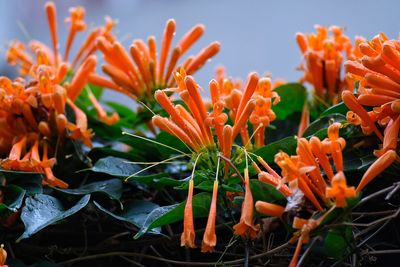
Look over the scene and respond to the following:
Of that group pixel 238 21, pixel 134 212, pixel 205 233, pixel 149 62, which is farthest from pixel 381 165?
pixel 238 21

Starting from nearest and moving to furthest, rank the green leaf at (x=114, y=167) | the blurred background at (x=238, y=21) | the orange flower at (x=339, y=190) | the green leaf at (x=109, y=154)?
the orange flower at (x=339, y=190), the green leaf at (x=114, y=167), the green leaf at (x=109, y=154), the blurred background at (x=238, y=21)

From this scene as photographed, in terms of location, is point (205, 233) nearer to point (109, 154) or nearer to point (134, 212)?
point (134, 212)

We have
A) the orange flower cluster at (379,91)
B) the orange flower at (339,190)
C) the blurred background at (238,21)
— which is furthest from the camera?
the blurred background at (238,21)

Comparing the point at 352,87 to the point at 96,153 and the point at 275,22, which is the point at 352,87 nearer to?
the point at 96,153

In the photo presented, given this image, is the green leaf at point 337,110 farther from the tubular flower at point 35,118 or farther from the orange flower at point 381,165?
the tubular flower at point 35,118

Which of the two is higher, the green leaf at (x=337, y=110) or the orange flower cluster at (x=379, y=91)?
the orange flower cluster at (x=379, y=91)

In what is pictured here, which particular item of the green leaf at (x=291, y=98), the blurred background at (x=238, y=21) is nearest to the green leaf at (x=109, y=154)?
the green leaf at (x=291, y=98)
